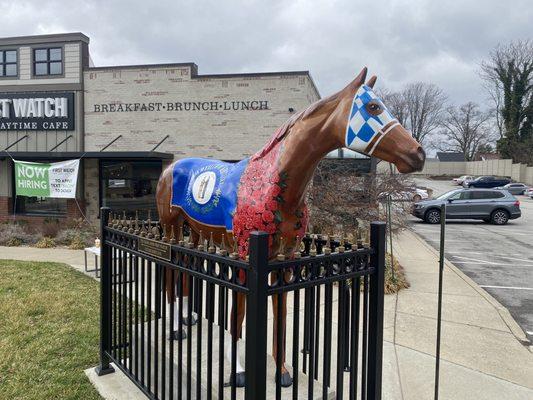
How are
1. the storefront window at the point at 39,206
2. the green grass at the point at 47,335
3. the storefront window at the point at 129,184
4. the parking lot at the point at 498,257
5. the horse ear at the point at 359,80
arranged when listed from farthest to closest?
the storefront window at the point at 39,206
the storefront window at the point at 129,184
the parking lot at the point at 498,257
the green grass at the point at 47,335
the horse ear at the point at 359,80

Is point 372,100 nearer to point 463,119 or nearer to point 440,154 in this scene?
point 463,119

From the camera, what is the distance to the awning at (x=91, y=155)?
43.5 ft

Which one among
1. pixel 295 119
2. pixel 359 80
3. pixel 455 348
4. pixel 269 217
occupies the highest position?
pixel 359 80

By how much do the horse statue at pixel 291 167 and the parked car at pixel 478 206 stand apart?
17.1m

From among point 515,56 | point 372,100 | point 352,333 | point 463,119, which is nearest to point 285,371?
point 352,333

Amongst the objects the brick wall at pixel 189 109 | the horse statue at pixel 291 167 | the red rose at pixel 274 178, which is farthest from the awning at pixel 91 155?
the red rose at pixel 274 178

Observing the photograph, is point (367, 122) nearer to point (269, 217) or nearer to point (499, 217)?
point (269, 217)

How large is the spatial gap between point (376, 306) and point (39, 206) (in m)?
15.9

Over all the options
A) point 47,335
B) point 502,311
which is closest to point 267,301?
point 47,335

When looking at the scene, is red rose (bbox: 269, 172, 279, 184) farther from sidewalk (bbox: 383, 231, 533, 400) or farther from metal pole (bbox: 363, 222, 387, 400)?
sidewalk (bbox: 383, 231, 533, 400)

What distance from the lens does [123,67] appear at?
14125mm

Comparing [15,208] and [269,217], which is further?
[15,208]

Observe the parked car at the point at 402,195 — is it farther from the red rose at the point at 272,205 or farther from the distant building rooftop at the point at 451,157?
the distant building rooftop at the point at 451,157

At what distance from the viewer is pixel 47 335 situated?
4777 millimetres
